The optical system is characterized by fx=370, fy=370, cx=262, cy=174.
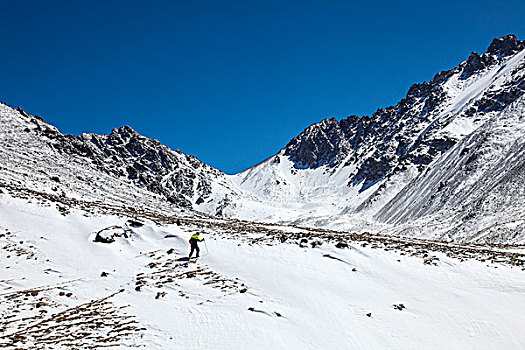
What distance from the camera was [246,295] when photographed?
14.9 m

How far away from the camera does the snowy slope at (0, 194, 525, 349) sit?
11398 mm

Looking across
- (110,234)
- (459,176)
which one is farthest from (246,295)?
(459,176)

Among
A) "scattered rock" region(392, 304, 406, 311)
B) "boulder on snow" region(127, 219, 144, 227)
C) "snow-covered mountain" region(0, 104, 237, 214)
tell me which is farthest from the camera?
"snow-covered mountain" region(0, 104, 237, 214)

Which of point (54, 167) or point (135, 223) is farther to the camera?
point (54, 167)

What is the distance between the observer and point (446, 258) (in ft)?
64.0

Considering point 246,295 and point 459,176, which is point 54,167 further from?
point 459,176

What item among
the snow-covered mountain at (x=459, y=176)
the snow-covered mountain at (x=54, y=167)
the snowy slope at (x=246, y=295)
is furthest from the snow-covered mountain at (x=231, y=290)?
the snow-covered mountain at (x=459, y=176)

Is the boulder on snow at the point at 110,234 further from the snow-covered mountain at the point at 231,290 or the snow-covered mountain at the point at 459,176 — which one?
the snow-covered mountain at the point at 459,176

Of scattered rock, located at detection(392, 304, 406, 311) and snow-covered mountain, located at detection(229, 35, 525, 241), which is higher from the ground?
snow-covered mountain, located at detection(229, 35, 525, 241)

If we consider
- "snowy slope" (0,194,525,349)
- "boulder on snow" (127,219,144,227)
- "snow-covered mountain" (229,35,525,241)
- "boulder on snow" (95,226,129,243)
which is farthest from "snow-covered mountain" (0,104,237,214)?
"snow-covered mountain" (229,35,525,241)

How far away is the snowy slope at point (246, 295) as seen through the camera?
11398 millimetres

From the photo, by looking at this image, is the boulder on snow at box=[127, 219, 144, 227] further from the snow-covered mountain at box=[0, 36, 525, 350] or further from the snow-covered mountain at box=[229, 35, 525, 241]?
the snow-covered mountain at box=[229, 35, 525, 241]

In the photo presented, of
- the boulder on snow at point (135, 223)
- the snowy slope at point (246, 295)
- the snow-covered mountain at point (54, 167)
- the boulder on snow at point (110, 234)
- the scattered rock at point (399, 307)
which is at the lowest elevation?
the scattered rock at point (399, 307)

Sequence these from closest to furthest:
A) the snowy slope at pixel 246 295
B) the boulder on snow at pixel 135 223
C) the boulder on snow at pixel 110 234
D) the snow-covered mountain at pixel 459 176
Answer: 1. the snowy slope at pixel 246 295
2. the boulder on snow at pixel 110 234
3. the boulder on snow at pixel 135 223
4. the snow-covered mountain at pixel 459 176
